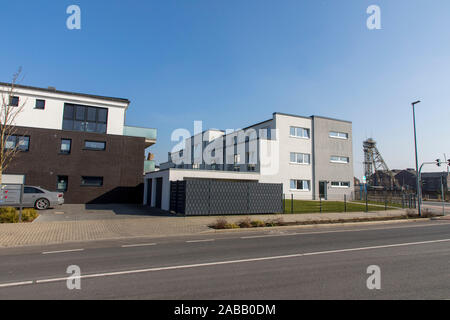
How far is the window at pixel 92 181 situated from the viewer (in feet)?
78.8

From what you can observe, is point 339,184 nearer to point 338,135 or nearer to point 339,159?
point 339,159

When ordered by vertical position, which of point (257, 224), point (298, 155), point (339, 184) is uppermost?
point (298, 155)

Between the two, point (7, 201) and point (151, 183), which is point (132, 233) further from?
point (151, 183)

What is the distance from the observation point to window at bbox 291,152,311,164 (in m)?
31.4

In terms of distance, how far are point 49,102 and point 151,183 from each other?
11729 mm

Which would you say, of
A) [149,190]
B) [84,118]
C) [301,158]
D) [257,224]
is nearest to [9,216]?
[257,224]

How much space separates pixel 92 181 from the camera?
2434cm

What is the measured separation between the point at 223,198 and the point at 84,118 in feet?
53.8

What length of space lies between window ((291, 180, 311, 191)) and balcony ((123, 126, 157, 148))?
51.3 ft

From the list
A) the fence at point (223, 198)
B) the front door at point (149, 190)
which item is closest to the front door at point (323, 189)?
the fence at point (223, 198)

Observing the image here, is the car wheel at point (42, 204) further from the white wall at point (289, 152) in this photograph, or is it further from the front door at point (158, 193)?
the white wall at point (289, 152)

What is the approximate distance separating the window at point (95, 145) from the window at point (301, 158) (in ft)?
64.1
